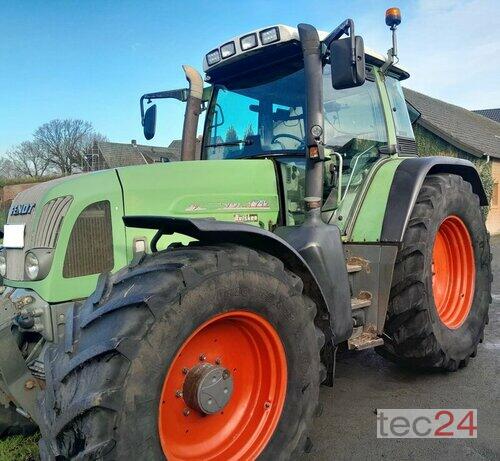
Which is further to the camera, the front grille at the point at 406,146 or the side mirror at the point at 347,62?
the front grille at the point at 406,146

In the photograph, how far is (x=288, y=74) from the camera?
3447mm

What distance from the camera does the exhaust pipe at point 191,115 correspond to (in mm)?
3881

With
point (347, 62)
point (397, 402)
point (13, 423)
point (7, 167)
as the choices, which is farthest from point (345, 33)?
point (7, 167)

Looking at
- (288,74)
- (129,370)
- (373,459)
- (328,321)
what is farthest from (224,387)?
(288,74)

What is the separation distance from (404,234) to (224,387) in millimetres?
1823

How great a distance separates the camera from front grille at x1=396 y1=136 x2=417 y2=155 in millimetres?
4102

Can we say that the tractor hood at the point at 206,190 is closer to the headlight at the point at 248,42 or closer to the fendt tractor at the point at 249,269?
the fendt tractor at the point at 249,269

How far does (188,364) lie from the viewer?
2172 mm

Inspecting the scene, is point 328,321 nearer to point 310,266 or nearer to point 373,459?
point 310,266

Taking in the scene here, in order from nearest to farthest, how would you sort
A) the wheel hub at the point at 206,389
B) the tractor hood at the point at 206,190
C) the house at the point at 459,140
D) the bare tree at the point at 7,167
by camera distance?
the wheel hub at the point at 206,389 → the tractor hood at the point at 206,190 → the house at the point at 459,140 → the bare tree at the point at 7,167

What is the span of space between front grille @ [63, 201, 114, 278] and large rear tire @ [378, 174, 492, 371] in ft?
6.43

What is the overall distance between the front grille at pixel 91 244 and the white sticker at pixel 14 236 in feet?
1.07

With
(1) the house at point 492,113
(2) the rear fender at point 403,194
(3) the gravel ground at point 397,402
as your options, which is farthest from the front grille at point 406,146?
(1) the house at point 492,113

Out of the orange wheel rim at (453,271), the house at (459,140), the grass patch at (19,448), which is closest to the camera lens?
the grass patch at (19,448)
